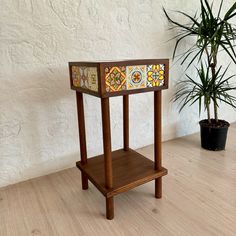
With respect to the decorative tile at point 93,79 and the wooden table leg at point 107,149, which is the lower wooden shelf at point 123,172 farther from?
the decorative tile at point 93,79

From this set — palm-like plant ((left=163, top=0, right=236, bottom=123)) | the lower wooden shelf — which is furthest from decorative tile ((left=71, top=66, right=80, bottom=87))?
palm-like plant ((left=163, top=0, right=236, bottom=123))

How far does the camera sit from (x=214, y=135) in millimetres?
1856

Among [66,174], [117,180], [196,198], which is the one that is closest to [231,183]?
[196,198]

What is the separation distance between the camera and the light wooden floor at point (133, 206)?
1075 mm

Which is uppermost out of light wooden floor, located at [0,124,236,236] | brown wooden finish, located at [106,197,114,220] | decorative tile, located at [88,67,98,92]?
decorative tile, located at [88,67,98,92]

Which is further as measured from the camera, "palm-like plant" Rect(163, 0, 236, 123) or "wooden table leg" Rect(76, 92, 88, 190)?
"palm-like plant" Rect(163, 0, 236, 123)

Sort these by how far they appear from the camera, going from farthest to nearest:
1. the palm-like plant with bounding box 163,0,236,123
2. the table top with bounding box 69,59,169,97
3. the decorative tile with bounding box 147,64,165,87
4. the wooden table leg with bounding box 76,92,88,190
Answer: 1. the palm-like plant with bounding box 163,0,236,123
2. the wooden table leg with bounding box 76,92,88,190
3. the decorative tile with bounding box 147,64,165,87
4. the table top with bounding box 69,59,169,97

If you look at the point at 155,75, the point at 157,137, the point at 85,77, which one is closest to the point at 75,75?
the point at 85,77

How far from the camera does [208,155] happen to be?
5.98 feet

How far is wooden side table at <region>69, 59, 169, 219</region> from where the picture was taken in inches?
38.4

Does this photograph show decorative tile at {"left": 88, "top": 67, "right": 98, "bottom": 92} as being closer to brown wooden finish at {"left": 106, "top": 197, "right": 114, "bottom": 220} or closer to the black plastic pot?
brown wooden finish at {"left": 106, "top": 197, "right": 114, "bottom": 220}

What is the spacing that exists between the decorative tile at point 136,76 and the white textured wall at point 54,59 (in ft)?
2.23

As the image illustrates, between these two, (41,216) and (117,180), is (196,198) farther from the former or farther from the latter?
(41,216)

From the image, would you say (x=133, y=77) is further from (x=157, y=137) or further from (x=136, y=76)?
(x=157, y=137)
